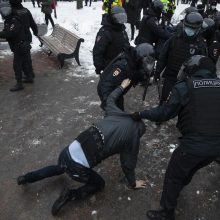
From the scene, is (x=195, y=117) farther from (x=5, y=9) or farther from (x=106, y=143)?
(x=5, y=9)

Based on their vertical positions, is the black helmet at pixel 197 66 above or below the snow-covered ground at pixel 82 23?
above

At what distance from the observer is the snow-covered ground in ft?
28.8

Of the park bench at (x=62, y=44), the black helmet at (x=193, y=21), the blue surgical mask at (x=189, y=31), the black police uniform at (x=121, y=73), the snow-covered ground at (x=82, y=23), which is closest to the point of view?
the black police uniform at (x=121, y=73)

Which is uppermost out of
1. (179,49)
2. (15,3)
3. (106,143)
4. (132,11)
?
(15,3)

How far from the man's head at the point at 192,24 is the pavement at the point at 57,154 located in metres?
1.83

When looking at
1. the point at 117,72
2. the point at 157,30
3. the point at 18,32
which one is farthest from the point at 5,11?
the point at 117,72

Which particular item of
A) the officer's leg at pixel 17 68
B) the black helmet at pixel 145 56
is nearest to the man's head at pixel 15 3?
the officer's leg at pixel 17 68

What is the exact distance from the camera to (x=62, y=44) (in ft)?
30.0

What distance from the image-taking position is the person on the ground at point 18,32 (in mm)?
6496

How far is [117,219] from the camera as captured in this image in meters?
3.85

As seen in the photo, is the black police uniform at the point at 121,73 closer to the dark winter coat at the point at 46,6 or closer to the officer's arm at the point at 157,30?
the officer's arm at the point at 157,30

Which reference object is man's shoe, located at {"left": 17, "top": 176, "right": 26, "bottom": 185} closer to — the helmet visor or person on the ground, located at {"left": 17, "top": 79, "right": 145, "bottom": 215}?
person on the ground, located at {"left": 17, "top": 79, "right": 145, "bottom": 215}

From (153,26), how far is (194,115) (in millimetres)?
3660

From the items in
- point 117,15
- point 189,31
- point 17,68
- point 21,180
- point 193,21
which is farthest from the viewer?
point 17,68
